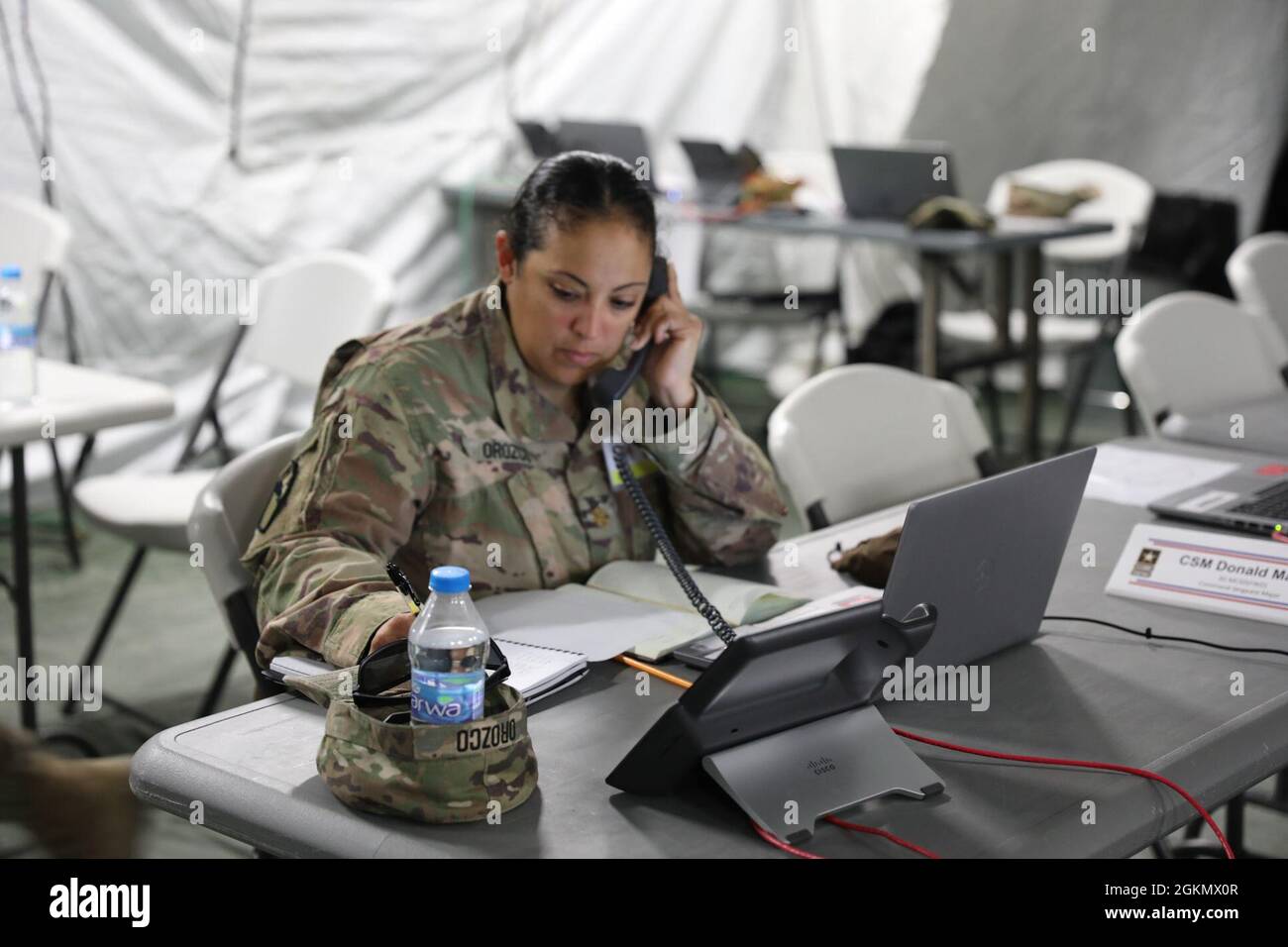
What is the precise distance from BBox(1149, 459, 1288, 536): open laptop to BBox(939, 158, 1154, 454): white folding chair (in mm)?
2590

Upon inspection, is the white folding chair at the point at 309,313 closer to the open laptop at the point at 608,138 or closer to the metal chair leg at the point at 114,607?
the metal chair leg at the point at 114,607

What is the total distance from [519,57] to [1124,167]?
2480 mm

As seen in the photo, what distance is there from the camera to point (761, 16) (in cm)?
658

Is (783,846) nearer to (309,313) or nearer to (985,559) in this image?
(985,559)

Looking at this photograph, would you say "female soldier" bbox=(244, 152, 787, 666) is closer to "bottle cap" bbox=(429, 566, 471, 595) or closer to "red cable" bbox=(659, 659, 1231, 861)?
"bottle cap" bbox=(429, 566, 471, 595)

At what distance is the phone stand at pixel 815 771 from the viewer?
1.20m

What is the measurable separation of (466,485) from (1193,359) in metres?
1.76

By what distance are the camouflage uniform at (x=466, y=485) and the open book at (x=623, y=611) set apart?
0.27 ft

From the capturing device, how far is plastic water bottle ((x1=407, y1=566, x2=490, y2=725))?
3.89ft

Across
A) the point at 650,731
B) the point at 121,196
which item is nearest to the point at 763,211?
the point at 121,196

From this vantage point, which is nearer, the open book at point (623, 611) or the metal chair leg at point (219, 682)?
the open book at point (623, 611)

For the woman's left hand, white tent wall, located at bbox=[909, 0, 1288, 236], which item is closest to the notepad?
the woman's left hand

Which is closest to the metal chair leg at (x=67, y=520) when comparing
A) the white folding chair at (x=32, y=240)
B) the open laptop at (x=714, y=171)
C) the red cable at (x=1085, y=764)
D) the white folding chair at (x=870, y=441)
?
the white folding chair at (x=32, y=240)
